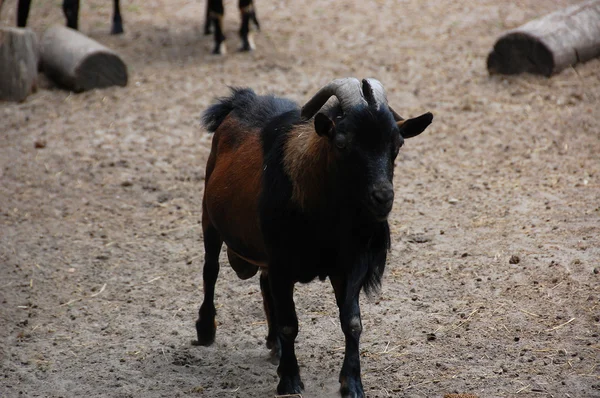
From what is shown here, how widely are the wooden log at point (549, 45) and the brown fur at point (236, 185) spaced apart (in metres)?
6.08

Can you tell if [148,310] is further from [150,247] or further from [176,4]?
[176,4]

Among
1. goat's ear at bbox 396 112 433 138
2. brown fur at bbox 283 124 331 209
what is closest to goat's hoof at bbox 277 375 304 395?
brown fur at bbox 283 124 331 209

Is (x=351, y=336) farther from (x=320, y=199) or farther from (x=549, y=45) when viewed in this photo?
(x=549, y=45)

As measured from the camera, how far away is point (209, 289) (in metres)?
5.86

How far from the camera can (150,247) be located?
7582mm

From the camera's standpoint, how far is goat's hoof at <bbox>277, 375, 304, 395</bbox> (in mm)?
4972

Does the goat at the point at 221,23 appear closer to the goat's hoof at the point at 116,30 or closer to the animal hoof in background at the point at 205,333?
the goat's hoof at the point at 116,30

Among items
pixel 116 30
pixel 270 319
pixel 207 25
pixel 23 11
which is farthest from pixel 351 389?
pixel 116 30

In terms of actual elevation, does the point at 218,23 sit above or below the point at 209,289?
below

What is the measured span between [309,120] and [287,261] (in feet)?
2.90

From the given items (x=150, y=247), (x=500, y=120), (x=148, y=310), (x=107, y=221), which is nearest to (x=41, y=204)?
(x=107, y=221)

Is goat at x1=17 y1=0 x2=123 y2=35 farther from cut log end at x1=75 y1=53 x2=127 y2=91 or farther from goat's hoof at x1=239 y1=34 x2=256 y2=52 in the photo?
goat's hoof at x1=239 y1=34 x2=256 y2=52

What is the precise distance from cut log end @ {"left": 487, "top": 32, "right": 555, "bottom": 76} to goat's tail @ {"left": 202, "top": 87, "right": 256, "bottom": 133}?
230 inches

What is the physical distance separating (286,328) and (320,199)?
0.86 meters
